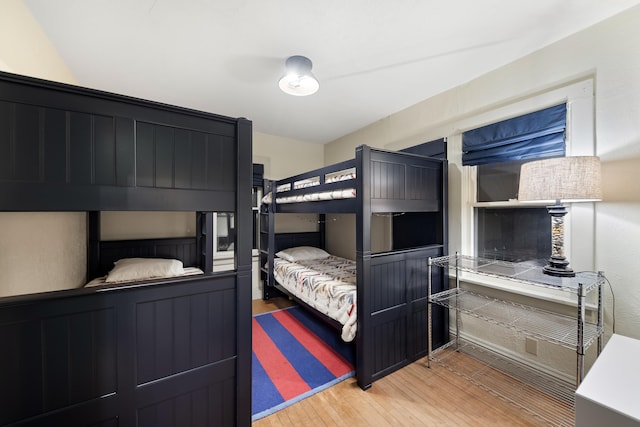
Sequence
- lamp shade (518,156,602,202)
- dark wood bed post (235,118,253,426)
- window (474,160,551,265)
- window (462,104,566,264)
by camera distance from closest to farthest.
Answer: dark wood bed post (235,118,253,426), lamp shade (518,156,602,202), window (462,104,566,264), window (474,160,551,265)

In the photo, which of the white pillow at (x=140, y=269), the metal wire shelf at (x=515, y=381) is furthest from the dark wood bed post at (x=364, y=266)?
the white pillow at (x=140, y=269)

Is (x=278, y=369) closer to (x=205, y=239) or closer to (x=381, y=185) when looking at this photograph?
(x=205, y=239)

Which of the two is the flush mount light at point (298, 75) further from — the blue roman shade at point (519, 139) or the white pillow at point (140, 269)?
the white pillow at point (140, 269)

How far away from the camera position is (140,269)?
7.67 feet

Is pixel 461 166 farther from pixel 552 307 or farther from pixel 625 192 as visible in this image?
pixel 552 307

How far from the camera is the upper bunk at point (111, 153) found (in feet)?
2.95

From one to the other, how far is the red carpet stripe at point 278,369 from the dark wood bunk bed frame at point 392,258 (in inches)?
19.2

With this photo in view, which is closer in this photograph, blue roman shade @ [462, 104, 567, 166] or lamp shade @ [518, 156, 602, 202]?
lamp shade @ [518, 156, 602, 202]

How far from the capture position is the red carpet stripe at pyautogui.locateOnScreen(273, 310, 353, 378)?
211 centimetres

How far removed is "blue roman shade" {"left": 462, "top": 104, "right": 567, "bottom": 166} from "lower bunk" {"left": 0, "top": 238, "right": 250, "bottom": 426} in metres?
2.29

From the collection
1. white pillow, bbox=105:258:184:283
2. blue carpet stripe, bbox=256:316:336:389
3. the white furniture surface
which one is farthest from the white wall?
white pillow, bbox=105:258:184:283

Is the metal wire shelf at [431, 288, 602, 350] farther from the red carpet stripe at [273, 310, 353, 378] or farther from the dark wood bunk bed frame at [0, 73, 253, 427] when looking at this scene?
the dark wood bunk bed frame at [0, 73, 253, 427]

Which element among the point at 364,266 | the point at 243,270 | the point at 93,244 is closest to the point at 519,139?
the point at 364,266

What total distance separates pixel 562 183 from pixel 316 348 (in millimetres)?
2290
